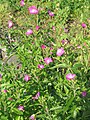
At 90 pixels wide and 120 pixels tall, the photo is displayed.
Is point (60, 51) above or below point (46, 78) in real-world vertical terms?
above

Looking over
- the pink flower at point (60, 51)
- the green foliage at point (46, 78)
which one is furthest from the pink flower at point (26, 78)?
the pink flower at point (60, 51)

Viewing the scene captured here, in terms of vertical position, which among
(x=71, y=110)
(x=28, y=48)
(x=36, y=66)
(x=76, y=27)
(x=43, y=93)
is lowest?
(x=71, y=110)

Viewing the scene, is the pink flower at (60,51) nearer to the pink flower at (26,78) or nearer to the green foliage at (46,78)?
the green foliage at (46,78)

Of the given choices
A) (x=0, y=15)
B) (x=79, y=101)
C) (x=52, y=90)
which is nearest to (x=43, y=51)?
(x=52, y=90)

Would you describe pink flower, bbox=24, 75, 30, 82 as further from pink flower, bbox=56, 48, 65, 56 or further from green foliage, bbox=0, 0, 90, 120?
pink flower, bbox=56, 48, 65, 56

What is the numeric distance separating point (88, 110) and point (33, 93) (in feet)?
1.41

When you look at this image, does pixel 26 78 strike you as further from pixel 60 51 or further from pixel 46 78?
pixel 60 51

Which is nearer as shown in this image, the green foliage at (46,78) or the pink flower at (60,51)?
the green foliage at (46,78)

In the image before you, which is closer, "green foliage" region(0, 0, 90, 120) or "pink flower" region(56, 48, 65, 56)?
"green foliage" region(0, 0, 90, 120)

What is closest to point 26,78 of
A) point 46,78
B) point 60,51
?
point 46,78

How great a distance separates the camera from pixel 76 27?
3.17 metres

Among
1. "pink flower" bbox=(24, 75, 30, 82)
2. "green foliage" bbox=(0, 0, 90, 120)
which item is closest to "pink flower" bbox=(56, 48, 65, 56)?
"green foliage" bbox=(0, 0, 90, 120)

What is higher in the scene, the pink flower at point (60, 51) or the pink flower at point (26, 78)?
the pink flower at point (60, 51)

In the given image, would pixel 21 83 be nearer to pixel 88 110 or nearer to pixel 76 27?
pixel 88 110
